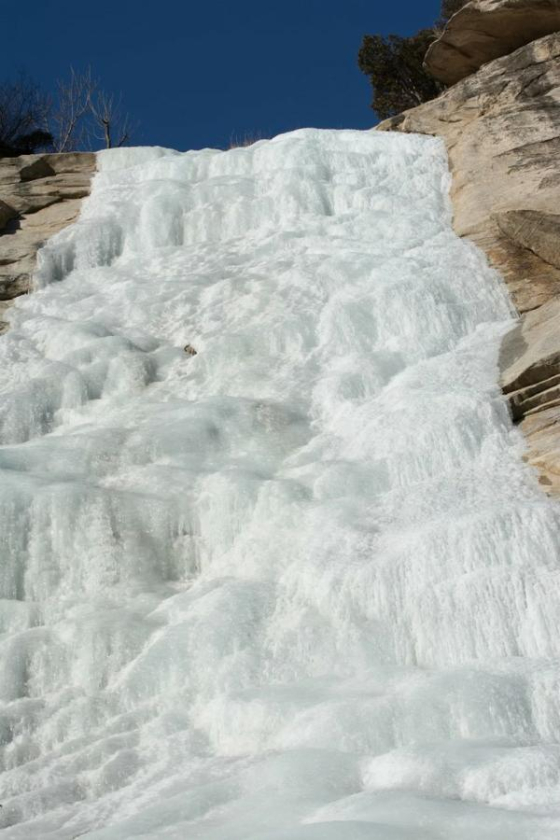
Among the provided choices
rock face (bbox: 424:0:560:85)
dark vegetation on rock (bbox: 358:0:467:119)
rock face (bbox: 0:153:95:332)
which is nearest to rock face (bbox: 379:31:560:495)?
rock face (bbox: 424:0:560:85)

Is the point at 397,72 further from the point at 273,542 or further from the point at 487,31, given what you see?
the point at 273,542

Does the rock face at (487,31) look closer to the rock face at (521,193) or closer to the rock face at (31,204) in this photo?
the rock face at (521,193)

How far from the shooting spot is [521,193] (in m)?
11.9

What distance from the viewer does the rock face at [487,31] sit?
47.3 feet

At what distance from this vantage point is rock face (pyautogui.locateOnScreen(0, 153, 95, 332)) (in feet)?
41.0

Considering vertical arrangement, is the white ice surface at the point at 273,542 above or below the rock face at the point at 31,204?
below

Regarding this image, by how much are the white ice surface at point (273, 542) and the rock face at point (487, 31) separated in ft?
10.4

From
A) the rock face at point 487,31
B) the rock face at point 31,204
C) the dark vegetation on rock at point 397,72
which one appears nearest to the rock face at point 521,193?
the rock face at point 487,31

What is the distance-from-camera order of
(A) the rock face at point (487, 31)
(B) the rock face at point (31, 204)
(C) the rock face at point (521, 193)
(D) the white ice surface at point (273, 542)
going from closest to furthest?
(D) the white ice surface at point (273, 542) → (C) the rock face at point (521, 193) → (B) the rock face at point (31, 204) → (A) the rock face at point (487, 31)

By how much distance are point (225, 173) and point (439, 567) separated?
8606mm

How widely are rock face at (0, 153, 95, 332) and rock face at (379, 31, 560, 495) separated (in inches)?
175

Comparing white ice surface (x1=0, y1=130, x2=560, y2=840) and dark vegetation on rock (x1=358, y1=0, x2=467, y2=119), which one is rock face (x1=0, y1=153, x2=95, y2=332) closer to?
white ice surface (x1=0, y1=130, x2=560, y2=840)

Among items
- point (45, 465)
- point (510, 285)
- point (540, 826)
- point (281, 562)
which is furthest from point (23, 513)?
point (510, 285)

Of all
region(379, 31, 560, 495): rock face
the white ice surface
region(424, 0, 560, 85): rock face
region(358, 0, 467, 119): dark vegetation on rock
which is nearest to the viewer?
the white ice surface
